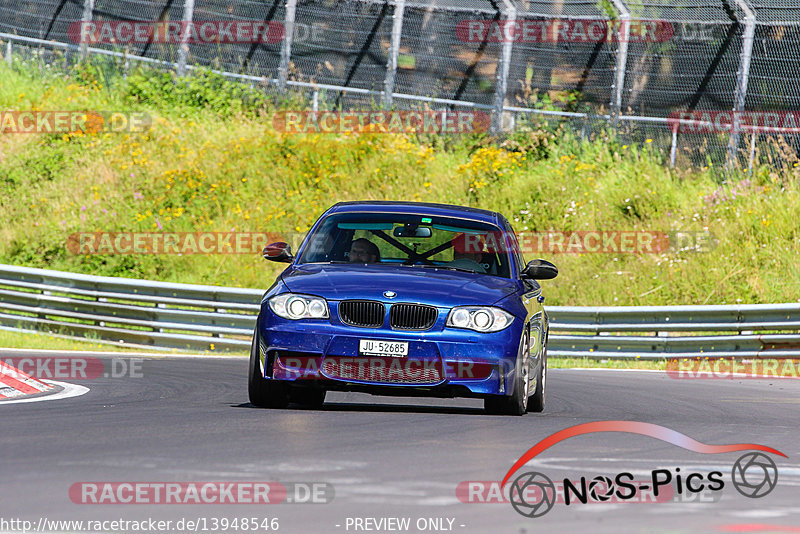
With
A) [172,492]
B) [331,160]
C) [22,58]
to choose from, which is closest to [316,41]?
[331,160]

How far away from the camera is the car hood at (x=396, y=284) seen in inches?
360

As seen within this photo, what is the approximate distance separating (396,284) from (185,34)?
20.1 m

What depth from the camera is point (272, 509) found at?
5.36 metres

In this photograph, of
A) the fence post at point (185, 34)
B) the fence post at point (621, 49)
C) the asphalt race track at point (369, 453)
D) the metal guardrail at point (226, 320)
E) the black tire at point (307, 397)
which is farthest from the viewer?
the fence post at point (185, 34)

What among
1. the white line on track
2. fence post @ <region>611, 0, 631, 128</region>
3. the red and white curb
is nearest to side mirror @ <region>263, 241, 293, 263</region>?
the white line on track

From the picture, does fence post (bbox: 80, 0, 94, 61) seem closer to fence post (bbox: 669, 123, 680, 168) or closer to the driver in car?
fence post (bbox: 669, 123, 680, 168)

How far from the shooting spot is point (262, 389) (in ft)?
30.7

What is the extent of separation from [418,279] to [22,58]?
24.7 metres

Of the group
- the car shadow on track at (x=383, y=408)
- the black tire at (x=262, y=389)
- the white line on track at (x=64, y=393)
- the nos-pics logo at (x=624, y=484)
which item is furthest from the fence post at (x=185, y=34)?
the nos-pics logo at (x=624, y=484)

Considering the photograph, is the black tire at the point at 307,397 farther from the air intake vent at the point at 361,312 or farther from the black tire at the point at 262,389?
the air intake vent at the point at 361,312

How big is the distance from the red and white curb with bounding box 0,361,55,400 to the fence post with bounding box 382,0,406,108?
15798mm

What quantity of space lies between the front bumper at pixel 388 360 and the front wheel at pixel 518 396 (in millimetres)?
259

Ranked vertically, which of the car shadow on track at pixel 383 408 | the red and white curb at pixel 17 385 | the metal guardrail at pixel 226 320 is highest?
the car shadow on track at pixel 383 408

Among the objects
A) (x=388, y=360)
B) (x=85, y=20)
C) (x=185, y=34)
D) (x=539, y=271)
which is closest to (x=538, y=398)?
(x=539, y=271)
